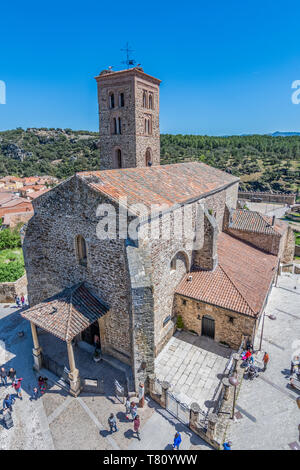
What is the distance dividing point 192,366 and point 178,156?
253 feet

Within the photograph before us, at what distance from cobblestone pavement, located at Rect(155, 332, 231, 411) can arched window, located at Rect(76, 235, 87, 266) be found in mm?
6113

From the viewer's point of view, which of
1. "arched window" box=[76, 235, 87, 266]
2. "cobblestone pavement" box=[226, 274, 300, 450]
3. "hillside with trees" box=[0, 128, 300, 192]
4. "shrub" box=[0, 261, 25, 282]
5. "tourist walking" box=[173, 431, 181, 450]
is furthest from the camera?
"hillside with trees" box=[0, 128, 300, 192]

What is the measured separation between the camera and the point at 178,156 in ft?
271

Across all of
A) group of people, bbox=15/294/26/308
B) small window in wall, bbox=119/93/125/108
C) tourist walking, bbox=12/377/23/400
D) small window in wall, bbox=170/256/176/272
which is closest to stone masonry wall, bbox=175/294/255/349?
small window in wall, bbox=170/256/176/272

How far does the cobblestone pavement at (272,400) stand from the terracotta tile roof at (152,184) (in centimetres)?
894

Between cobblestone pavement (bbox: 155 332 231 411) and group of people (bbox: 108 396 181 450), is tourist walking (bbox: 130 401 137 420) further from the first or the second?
cobblestone pavement (bbox: 155 332 231 411)

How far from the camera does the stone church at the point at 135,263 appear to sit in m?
10.6

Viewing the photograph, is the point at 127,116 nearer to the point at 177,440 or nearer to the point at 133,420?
the point at 133,420

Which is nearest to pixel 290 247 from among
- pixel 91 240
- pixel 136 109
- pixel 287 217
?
pixel 136 109

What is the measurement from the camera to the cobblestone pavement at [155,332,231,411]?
439 inches

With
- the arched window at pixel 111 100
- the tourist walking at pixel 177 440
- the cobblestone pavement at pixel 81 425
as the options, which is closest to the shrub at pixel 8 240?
the arched window at pixel 111 100

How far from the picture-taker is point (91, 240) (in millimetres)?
11664

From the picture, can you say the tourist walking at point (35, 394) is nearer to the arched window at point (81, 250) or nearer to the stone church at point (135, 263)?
the stone church at point (135, 263)

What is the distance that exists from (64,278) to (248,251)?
1259 centimetres
